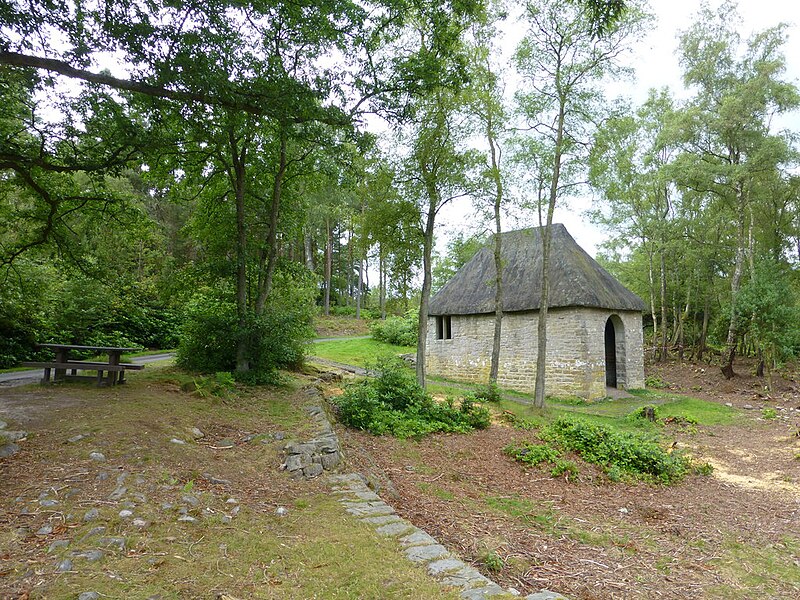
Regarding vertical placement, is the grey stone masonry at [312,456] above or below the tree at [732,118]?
below

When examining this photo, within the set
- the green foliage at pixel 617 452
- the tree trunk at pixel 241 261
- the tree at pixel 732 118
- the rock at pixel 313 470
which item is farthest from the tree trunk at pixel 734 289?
the rock at pixel 313 470

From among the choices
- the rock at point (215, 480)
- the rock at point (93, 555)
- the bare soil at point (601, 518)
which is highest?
the rock at point (93, 555)

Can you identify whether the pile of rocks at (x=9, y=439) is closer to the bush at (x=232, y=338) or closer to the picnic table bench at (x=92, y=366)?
the picnic table bench at (x=92, y=366)

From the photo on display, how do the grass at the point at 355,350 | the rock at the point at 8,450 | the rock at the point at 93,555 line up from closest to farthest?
the rock at the point at 93,555
the rock at the point at 8,450
the grass at the point at 355,350

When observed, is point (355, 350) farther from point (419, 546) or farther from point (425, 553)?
point (425, 553)

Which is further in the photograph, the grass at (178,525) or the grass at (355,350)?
the grass at (355,350)

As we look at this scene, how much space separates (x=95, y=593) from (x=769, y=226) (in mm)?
30974

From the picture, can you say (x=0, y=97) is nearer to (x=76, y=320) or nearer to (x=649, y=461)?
(x=76, y=320)

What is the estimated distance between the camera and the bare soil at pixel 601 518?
173 inches

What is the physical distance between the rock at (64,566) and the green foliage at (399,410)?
5.93 meters

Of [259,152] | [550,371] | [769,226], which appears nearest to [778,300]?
[769,226]

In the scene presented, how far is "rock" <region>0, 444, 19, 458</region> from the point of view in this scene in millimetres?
4699

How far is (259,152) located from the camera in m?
11.3

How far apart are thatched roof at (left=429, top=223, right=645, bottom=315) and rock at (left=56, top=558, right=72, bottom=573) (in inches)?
533
